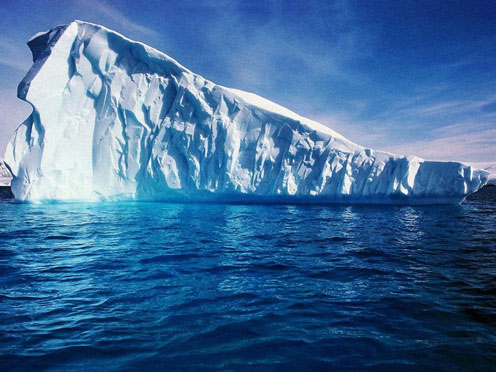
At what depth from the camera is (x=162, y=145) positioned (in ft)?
50.0

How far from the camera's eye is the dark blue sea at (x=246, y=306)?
231cm

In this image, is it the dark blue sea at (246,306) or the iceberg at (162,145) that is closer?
the dark blue sea at (246,306)

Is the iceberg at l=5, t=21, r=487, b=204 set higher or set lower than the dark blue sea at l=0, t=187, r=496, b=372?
higher

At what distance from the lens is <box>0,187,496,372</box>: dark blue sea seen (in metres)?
2.31

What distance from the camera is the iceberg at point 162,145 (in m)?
14.0

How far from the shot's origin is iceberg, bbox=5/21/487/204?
14.0 m

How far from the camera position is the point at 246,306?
10.6 ft

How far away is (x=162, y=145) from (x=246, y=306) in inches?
524

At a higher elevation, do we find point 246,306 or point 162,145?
point 162,145

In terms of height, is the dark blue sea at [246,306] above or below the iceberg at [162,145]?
below

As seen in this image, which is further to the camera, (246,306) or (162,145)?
(162,145)

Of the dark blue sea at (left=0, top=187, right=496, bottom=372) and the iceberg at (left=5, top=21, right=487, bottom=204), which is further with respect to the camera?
the iceberg at (left=5, top=21, right=487, bottom=204)

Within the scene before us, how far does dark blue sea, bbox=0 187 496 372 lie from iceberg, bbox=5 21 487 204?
9.25 meters

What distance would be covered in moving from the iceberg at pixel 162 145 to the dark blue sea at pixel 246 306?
364 inches
